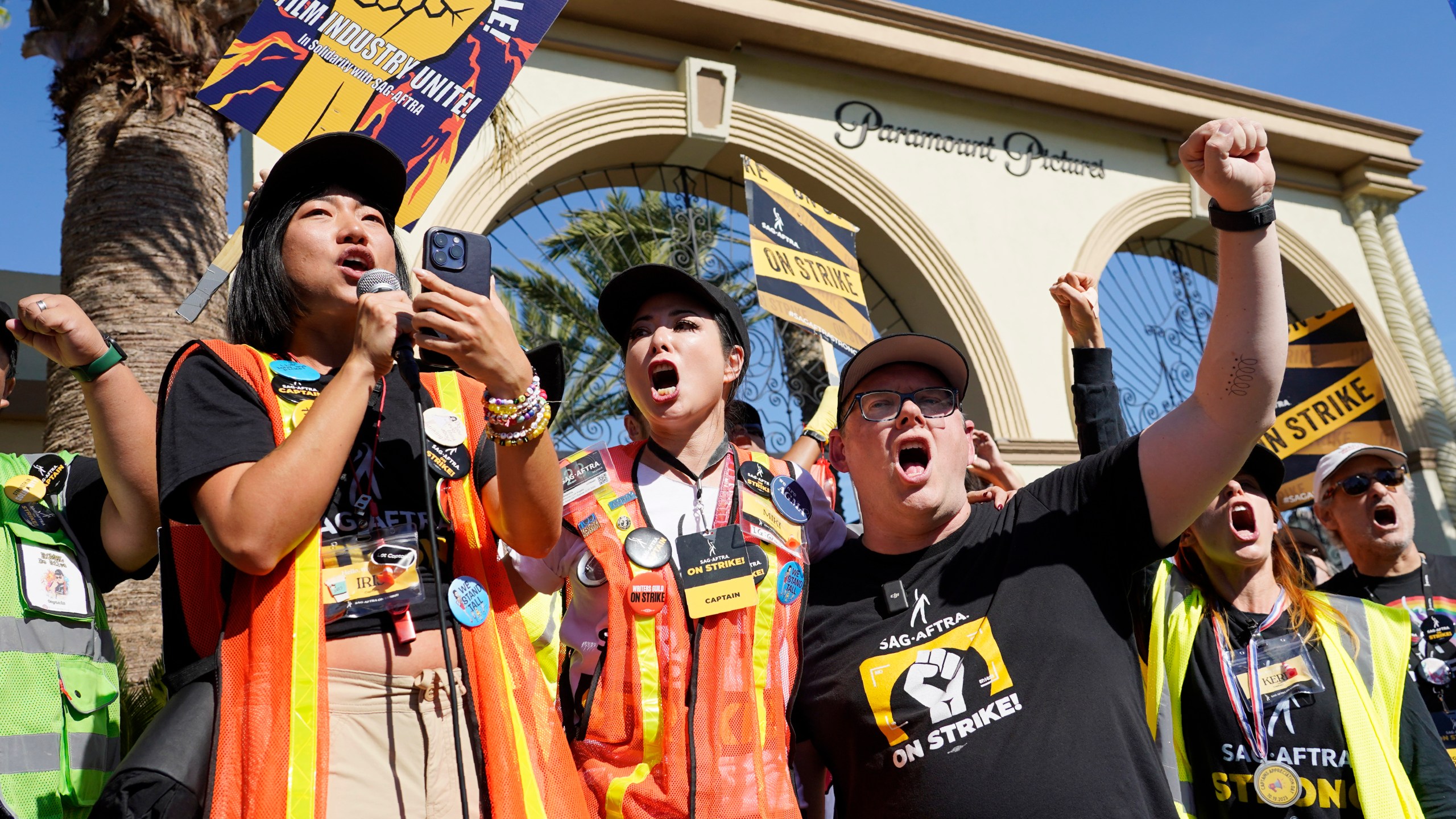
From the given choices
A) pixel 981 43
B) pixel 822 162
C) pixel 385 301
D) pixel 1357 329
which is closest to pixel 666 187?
pixel 822 162

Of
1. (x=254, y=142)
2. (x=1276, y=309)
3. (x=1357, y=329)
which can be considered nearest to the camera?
(x=1276, y=309)

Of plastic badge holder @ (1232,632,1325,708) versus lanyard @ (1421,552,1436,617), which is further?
lanyard @ (1421,552,1436,617)

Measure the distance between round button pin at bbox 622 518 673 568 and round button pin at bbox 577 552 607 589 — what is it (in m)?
0.08

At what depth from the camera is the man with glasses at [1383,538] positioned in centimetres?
404

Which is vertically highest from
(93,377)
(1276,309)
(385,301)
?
(93,377)

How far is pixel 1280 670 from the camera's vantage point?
→ 289 centimetres

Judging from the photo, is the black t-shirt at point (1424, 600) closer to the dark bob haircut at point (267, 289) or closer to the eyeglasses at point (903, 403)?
the eyeglasses at point (903, 403)

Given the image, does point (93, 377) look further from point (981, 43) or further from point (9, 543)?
point (981, 43)

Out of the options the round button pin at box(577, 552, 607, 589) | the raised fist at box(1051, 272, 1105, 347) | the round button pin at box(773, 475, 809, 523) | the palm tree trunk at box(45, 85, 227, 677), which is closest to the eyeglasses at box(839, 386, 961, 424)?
the round button pin at box(773, 475, 809, 523)

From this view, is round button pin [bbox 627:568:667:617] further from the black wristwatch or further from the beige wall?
the beige wall

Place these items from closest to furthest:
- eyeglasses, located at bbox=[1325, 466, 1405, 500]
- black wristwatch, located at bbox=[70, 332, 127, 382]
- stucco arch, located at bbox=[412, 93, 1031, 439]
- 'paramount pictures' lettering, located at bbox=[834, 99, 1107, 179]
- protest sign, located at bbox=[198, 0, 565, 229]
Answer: black wristwatch, located at bbox=[70, 332, 127, 382] < protest sign, located at bbox=[198, 0, 565, 229] < eyeglasses, located at bbox=[1325, 466, 1405, 500] < stucco arch, located at bbox=[412, 93, 1031, 439] < 'paramount pictures' lettering, located at bbox=[834, 99, 1107, 179]

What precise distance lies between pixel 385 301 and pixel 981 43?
390 inches

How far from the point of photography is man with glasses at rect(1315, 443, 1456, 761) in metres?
4.04

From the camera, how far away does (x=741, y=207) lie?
397 inches
